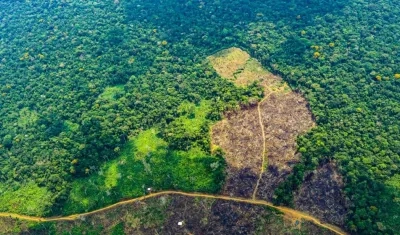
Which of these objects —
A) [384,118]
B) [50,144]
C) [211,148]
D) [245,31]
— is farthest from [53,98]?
[384,118]

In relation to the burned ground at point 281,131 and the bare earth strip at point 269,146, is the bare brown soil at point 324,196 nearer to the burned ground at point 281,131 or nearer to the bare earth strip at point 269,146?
the bare earth strip at point 269,146

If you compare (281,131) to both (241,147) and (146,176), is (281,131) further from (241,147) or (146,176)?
(146,176)

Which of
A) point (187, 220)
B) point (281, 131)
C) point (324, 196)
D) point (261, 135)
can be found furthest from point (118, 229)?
point (324, 196)

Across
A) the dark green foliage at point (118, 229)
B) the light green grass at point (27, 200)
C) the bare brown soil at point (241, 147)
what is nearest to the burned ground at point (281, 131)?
the bare brown soil at point (241, 147)

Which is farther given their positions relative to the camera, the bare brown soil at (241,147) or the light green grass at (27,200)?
the bare brown soil at (241,147)

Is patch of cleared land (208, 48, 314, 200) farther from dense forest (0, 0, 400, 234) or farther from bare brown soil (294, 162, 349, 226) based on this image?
bare brown soil (294, 162, 349, 226)

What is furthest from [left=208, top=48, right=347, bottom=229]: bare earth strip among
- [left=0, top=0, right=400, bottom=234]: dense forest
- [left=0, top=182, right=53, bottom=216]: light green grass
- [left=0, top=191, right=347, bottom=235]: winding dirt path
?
[left=0, top=182, right=53, bottom=216]: light green grass
